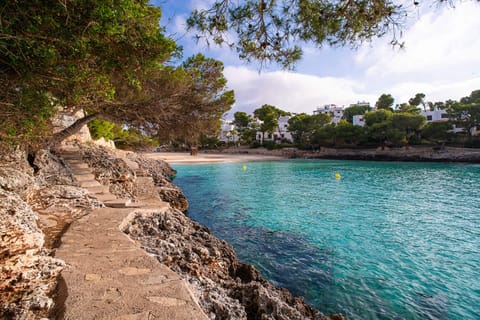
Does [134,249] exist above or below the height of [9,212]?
below

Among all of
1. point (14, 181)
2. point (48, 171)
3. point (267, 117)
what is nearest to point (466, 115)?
point (267, 117)

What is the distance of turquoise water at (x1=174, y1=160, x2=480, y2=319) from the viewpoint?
13.8ft

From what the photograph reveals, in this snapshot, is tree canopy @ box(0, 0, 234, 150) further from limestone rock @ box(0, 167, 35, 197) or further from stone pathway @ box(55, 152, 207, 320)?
stone pathway @ box(55, 152, 207, 320)

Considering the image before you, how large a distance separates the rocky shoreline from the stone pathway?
15 cm

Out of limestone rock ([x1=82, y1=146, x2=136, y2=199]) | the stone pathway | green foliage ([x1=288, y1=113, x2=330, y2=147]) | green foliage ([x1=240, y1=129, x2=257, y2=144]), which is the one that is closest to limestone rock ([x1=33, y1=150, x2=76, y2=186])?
limestone rock ([x1=82, y1=146, x2=136, y2=199])

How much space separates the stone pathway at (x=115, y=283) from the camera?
1.90 m

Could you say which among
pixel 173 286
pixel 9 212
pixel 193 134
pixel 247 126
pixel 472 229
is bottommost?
pixel 472 229

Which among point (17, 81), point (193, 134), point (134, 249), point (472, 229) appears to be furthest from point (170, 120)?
point (472, 229)

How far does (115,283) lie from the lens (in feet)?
7.50

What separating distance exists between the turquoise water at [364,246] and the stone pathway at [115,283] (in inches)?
111

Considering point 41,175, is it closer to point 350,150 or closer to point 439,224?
point 439,224

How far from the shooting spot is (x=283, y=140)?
200ft

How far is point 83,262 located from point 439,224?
33.2 ft

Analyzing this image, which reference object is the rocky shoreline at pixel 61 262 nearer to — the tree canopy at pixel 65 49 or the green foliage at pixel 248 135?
the tree canopy at pixel 65 49
